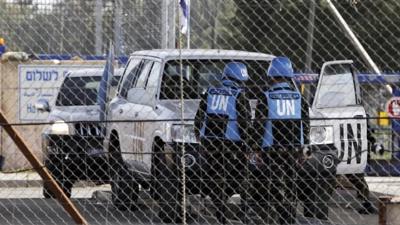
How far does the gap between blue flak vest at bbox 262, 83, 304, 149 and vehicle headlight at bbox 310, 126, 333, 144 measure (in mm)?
1703

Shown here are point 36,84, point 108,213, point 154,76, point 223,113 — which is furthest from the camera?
point 36,84

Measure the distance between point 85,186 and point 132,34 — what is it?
4447 mm

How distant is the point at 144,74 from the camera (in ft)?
40.8

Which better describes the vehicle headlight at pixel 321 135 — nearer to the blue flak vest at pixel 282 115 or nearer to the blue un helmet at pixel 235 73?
the blue un helmet at pixel 235 73

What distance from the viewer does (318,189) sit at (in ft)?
32.7

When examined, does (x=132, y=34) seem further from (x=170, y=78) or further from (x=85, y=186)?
(x=85, y=186)

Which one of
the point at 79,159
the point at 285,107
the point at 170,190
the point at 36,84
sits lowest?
the point at 36,84

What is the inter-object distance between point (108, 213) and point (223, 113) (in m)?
2.46

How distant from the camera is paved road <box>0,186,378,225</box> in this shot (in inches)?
419

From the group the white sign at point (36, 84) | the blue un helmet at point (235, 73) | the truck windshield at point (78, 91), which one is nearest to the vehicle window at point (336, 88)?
the blue un helmet at point (235, 73)

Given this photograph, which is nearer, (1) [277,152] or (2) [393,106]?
(1) [277,152]

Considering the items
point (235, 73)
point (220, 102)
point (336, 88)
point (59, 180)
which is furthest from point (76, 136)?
point (220, 102)

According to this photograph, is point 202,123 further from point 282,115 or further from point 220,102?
point 282,115

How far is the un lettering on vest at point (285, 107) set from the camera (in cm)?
952
